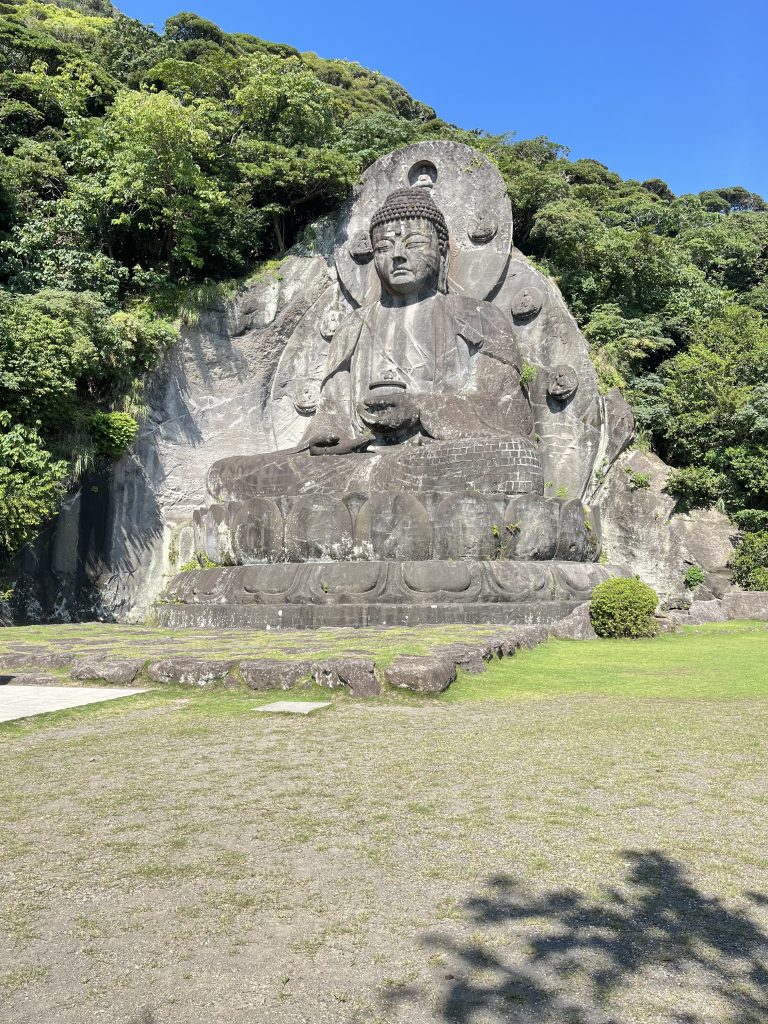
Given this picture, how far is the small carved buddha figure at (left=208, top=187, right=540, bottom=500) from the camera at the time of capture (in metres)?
12.4

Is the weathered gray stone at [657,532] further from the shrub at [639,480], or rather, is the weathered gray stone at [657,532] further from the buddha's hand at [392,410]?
the buddha's hand at [392,410]

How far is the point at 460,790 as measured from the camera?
309cm

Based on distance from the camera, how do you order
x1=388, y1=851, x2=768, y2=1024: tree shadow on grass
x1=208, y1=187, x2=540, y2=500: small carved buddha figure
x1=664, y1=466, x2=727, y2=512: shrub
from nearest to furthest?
x1=388, y1=851, x2=768, y2=1024: tree shadow on grass < x1=208, y1=187, x2=540, y2=500: small carved buddha figure < x1=664, y1=466, x2=727, y2=512: shrub

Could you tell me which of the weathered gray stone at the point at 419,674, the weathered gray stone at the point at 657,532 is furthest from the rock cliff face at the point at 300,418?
the weathered gray stone at the point at 419,674

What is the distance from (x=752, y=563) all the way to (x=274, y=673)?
1174 centimetres

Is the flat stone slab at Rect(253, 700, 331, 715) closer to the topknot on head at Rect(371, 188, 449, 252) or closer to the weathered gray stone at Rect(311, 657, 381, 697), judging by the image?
the weathered gray stone at Rect(311, 657, 381, 697)

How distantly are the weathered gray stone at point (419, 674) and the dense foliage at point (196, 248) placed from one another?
837 centimetres

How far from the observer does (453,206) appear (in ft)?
55.4

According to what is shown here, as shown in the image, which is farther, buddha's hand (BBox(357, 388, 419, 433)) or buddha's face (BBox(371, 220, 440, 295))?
buddha's face (BBox(371, 220, 440, 295))

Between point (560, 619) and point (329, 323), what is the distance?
31.5ft

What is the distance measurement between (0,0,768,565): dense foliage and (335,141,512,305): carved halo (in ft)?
2.31

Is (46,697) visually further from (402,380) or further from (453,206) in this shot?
(453,206)

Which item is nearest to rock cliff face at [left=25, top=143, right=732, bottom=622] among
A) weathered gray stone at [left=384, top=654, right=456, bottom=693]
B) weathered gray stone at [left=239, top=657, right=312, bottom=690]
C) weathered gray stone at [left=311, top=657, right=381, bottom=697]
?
weathered gray stone at [left=239, top=657, right=312, bottom=690]

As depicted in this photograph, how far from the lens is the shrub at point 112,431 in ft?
47.7
